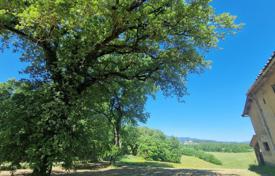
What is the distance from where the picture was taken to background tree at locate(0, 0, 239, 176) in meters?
11.2

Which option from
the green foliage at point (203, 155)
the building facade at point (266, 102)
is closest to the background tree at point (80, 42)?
the building facade at point (266, 102)

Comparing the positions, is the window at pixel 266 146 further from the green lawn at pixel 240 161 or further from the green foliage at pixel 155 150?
the green foliage at pixel 155 150

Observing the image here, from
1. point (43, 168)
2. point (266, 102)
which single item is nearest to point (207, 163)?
point (266, 102)

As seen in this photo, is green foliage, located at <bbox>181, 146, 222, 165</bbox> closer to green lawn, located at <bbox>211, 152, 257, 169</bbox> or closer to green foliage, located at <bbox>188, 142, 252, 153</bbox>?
green lawn, located at <bbox>211, 152, 257, 169</bbox>

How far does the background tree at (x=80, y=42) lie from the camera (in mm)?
11164

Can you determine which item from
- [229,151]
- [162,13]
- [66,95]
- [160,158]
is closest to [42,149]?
[66,95]

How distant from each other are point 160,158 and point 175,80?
49765mm

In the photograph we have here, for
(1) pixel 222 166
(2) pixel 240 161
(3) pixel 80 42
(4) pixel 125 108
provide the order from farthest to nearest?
(2) pixel 240 161, (1) pixel 222 166, (4) pixel 125 108, (3) pixel 80 42

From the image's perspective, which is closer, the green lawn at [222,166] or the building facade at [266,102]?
the building facade at [266,102]

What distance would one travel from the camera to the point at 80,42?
→ 14.1 m

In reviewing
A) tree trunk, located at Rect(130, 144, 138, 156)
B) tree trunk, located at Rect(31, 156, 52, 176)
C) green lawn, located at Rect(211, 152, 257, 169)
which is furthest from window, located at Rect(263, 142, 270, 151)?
tree trunk, located at Rect(130, 144, 138, 156)

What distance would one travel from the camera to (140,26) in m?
13.0

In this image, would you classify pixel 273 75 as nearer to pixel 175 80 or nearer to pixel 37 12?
pixel 175 80

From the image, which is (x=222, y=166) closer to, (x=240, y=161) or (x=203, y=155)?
(x=240, y=161)
